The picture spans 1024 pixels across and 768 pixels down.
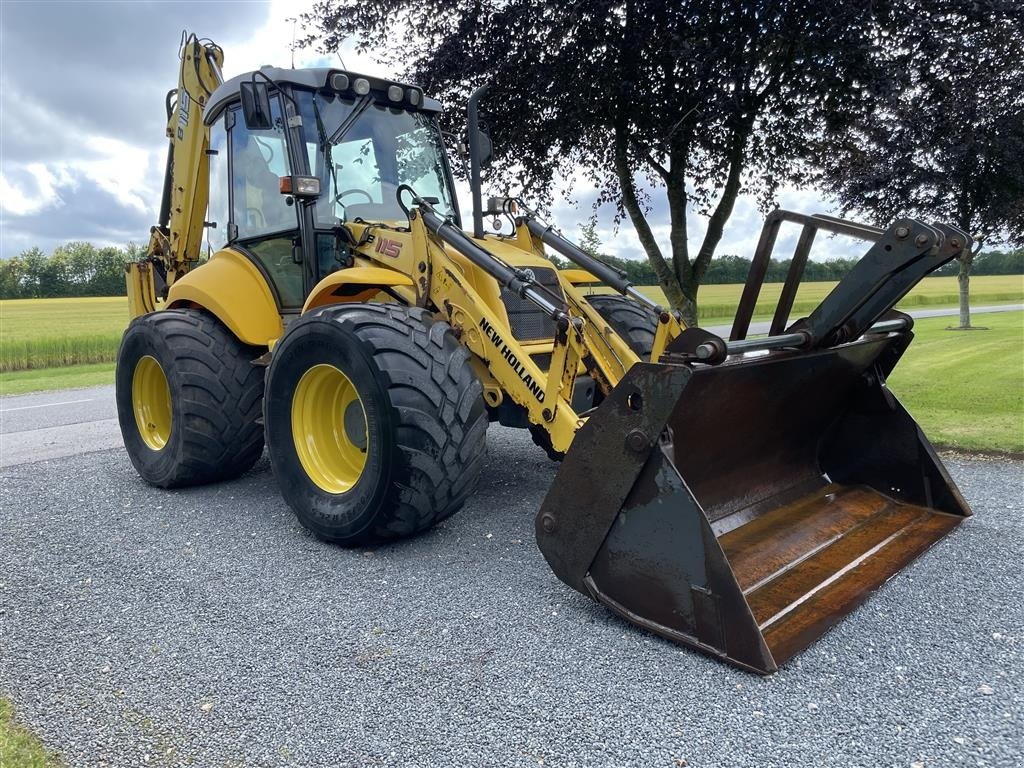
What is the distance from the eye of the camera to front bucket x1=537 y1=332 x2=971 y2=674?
2.75 m

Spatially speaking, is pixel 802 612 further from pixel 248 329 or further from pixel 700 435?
pixel 248 329

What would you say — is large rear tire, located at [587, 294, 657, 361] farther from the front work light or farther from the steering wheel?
the front work light

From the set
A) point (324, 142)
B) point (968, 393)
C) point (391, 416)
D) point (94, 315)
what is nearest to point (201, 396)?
point (324, 142)

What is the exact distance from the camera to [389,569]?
3.66 metres

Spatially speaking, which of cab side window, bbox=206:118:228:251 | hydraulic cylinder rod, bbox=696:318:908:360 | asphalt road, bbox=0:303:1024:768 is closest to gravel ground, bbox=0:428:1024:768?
asphalt road, bbox=0:303:1024:768

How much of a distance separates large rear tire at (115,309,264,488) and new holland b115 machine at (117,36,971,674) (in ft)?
0.06

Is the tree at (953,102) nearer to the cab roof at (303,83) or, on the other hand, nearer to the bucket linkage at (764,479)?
the bucket linkage at (764,479)

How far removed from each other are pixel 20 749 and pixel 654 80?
6912mm

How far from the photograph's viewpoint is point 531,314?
183 inches

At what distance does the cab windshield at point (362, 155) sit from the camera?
185 inches

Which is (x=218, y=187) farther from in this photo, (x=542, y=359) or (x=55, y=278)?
(x=55, y=278)

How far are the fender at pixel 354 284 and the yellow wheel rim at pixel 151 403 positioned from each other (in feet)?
6.65

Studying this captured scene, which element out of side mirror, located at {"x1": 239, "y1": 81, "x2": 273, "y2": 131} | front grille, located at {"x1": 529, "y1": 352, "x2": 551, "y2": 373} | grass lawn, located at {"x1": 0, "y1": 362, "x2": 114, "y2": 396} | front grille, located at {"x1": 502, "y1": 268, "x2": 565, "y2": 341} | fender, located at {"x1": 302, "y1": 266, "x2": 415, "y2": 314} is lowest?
grass lawn, located at {"x1": 0, "y1": 362, "x2": 114, "y2": 396}

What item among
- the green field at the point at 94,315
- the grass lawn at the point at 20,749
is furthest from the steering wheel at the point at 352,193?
the green field at the point at 94,315
